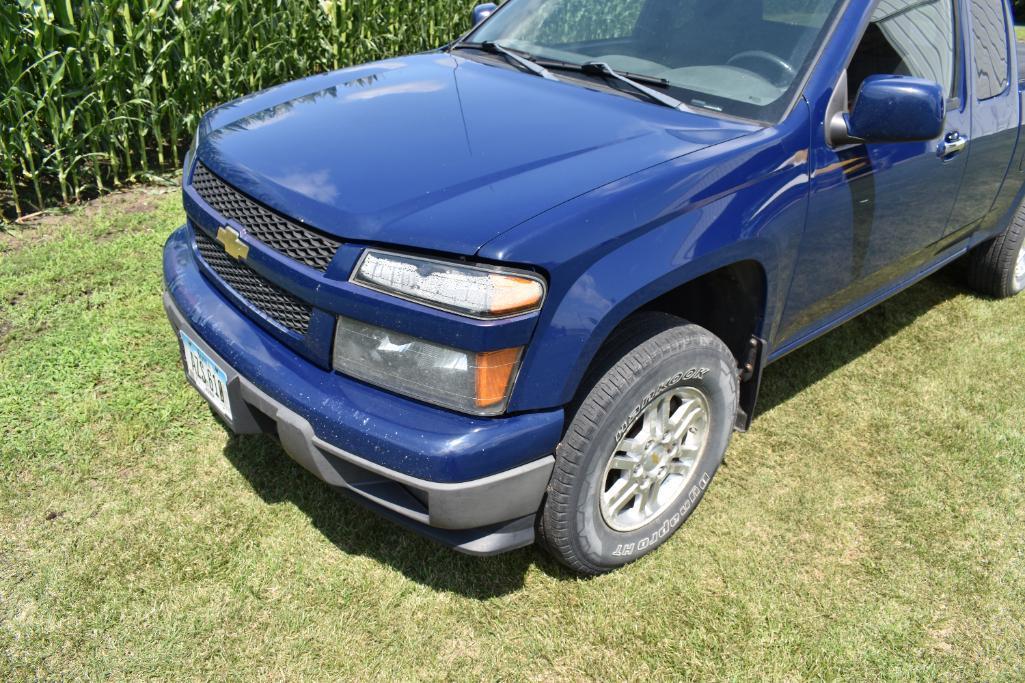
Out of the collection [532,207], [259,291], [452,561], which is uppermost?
[532,207]

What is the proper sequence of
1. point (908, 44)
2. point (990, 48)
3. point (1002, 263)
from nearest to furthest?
point (908, 44) → point (990, 48) → point (1002, 263)

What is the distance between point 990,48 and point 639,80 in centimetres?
186

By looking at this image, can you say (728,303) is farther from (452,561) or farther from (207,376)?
(207,376)

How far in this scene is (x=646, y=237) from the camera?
2113 millimetres

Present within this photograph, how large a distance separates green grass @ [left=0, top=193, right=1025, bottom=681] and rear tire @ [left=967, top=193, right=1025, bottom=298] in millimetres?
1082

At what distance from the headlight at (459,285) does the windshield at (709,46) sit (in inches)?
44.0

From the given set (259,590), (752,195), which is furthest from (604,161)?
(259,590)

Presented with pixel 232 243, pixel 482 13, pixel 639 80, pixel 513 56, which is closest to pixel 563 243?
pixel 232 243

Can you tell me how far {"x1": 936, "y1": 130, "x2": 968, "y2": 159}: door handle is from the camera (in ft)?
10.0

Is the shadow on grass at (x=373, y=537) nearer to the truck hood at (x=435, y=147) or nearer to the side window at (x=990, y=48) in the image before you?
the truck hood at (x=435, y=147)

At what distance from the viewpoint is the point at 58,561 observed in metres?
2.49

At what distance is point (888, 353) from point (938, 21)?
1.54 m

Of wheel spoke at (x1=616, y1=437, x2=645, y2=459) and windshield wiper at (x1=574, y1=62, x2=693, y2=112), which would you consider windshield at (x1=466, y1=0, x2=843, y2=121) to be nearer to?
windshield wiper at (x1=574, y1=62, x2=693, y2=112)

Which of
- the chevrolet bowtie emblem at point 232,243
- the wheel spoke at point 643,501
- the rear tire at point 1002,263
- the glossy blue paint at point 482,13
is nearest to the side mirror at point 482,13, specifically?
the glossy blue paint at point 482,13
